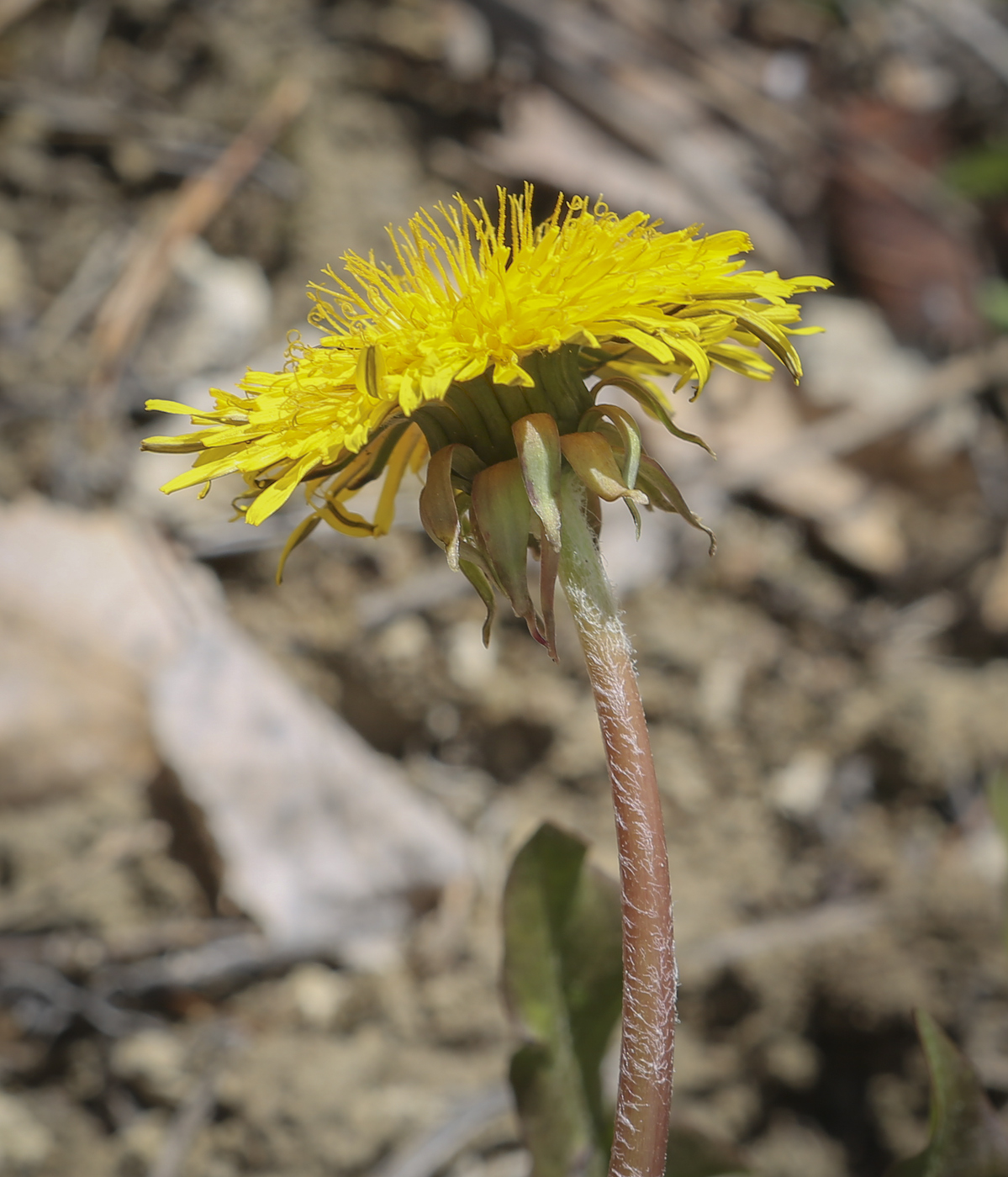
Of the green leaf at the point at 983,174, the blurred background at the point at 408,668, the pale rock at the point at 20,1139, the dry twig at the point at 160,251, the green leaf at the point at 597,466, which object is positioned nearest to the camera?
the green leaf at the point at 597,466

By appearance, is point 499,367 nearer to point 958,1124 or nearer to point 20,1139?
point 958,1124

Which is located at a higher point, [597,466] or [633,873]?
[597,466]

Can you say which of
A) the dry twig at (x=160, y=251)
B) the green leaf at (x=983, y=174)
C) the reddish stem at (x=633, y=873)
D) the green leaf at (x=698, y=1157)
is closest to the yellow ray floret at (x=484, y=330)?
the reddish stem at (x=633, y=873)

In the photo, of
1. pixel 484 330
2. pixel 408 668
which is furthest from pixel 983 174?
pixel 484 330

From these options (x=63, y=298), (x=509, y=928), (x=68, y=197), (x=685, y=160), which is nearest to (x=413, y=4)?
(x=685, y=160)

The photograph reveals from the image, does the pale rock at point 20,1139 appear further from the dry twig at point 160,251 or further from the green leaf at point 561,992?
the dry twig at point 160,251

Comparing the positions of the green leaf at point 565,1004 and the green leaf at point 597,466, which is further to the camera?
the green leaf at point 565,1004
